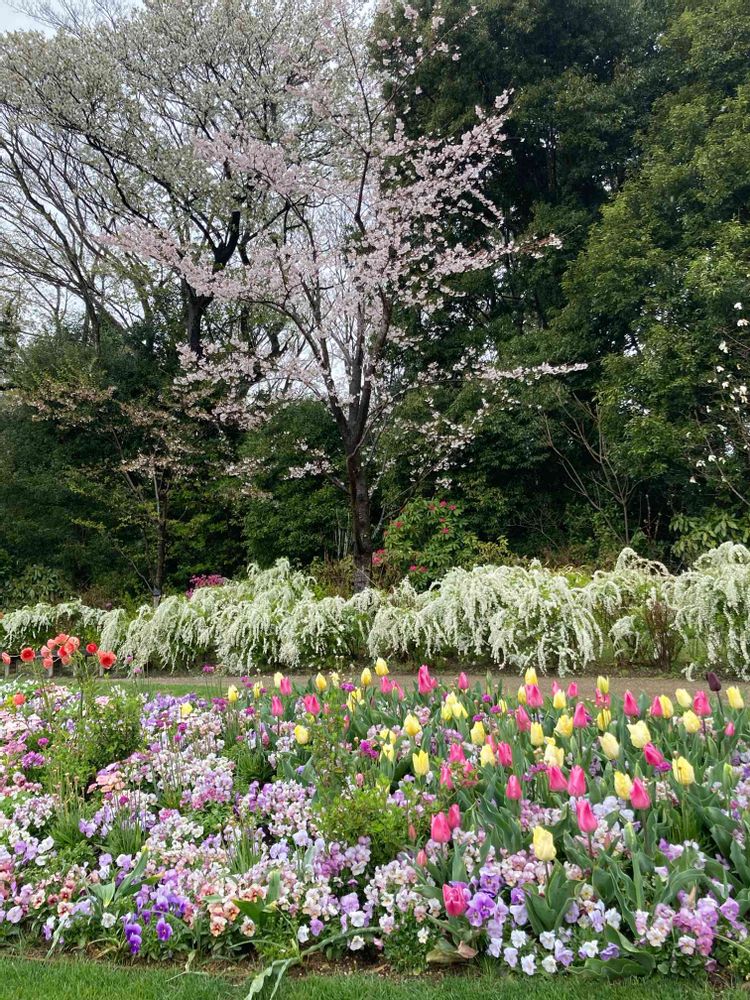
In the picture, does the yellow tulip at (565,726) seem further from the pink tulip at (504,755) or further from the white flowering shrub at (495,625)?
the white flowering shrub at (495,625)

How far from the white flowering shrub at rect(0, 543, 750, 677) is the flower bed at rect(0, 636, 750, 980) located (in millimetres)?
2141

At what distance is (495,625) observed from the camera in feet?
16.4

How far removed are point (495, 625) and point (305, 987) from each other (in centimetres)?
353

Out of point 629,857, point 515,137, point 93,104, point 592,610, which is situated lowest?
point 629,857

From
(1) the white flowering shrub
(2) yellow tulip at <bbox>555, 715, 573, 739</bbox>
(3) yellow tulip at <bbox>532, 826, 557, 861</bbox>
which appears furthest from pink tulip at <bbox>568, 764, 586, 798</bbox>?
(1) the white flowering shrub

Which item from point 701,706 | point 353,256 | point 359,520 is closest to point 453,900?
point 701,706

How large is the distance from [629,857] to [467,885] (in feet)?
1.60

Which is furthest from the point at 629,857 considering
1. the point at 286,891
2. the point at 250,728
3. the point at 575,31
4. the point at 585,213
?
the point at 575,31

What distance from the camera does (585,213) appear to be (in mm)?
11656

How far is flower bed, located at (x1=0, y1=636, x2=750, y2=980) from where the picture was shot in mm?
1646

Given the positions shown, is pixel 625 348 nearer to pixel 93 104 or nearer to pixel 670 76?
pixel 670 76

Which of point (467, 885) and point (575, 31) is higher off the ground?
point (575, 31)

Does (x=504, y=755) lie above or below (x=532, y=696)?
below

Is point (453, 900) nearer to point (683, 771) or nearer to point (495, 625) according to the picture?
point (683, 771)
